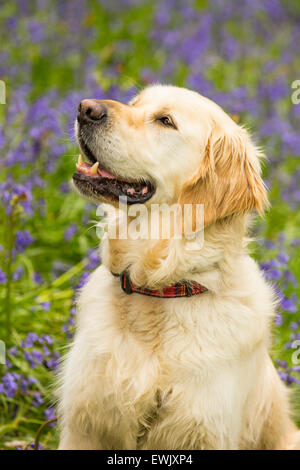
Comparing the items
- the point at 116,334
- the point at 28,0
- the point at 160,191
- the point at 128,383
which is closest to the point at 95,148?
the point at 160,191

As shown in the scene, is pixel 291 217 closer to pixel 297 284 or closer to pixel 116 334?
pixel 297 284

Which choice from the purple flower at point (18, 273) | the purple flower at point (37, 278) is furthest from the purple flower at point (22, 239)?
the purple flower at point (37, 278)

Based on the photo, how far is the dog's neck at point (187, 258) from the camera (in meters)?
2.79

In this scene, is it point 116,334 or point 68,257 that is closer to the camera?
point 116,334

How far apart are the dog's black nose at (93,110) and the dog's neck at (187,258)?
55 centimetres

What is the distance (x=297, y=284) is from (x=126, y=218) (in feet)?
5.22

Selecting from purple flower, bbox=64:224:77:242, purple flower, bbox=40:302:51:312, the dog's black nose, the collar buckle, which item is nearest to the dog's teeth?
the dog's black nose

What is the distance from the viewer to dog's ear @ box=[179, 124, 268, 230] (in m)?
2.78

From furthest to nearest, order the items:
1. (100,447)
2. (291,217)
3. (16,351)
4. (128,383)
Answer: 1. (291,217)
2. (16,351)
3. (100,447)
4. (128,383)

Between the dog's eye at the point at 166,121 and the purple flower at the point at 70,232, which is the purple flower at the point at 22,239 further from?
the dog's eye at the point at 166,121

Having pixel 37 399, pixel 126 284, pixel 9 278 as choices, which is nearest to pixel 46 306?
pixel 9 278

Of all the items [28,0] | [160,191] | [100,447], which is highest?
[28,0]

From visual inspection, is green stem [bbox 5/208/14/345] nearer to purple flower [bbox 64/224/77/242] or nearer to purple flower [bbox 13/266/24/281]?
purple flower [bbox 13/266/24/281]

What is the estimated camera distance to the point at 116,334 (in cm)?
278
